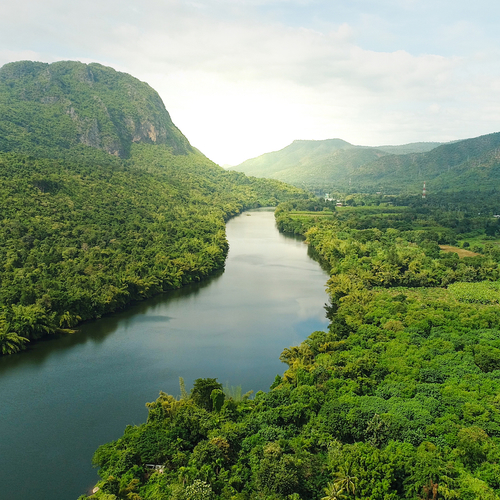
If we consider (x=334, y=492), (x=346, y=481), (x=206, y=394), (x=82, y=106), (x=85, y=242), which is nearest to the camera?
(x=334, y=492)

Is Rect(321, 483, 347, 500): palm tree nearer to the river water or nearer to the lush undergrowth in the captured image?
the river water

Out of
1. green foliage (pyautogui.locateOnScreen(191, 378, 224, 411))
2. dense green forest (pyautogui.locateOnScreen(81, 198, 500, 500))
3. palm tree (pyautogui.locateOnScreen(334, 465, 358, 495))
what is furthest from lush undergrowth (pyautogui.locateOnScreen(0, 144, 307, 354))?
palm tree (pyautogui.locateOnScreen(334, 465, 358, 495))

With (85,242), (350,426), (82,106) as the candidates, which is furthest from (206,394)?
(82,106)

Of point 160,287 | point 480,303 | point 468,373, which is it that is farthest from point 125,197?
point 468,373

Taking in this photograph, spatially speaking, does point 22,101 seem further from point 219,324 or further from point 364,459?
point 364,459

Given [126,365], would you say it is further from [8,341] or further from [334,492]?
[334,492]

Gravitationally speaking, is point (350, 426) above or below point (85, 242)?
below
